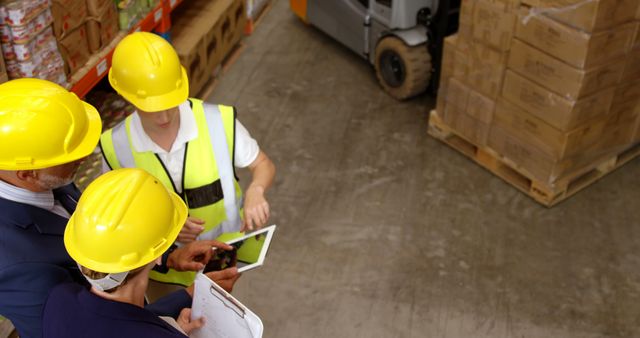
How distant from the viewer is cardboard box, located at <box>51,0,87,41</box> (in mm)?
3863

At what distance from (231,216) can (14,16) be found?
159 centimetres

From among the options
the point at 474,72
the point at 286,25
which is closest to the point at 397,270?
the point at 474,72

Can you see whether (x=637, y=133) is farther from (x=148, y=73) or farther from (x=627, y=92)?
(x=148, y=73)

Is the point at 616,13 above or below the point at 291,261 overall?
above

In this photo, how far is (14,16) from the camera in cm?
347

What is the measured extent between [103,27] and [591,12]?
10.4 ft

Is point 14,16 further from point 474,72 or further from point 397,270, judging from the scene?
point 474,72

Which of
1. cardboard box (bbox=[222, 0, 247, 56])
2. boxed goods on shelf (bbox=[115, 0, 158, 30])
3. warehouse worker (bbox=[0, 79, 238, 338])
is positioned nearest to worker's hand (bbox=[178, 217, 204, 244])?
warehouse worker (bbox=[0, 79, 238, 338])

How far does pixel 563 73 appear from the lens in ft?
14.8

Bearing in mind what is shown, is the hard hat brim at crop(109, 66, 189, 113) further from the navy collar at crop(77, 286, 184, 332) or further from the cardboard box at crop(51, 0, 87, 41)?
the cardboard box at crop(51, 0, 87, 41)

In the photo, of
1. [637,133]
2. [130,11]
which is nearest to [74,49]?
[130,11]

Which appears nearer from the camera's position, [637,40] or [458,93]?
[637,40]

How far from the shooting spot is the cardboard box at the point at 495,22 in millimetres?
4715

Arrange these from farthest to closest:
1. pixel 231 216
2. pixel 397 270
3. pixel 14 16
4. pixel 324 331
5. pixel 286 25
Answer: pixel 286 25, pixel 397 270, pixel 324 331, pixel 14 16, pixel 231 216
